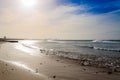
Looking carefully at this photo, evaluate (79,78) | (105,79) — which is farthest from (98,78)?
(79,78)

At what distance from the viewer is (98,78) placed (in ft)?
29.6

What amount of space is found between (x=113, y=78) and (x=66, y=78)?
274cm

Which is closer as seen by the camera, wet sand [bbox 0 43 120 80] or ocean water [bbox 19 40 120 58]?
wet sand [bbox 0 43 120 80]

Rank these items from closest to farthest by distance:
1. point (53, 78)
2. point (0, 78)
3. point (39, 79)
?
point (0, 78) → point (39, 79) → point (53, 78)

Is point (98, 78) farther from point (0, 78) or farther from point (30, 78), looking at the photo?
point (0, 78)

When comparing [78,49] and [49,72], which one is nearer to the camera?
[49,72]

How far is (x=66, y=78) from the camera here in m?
8.67

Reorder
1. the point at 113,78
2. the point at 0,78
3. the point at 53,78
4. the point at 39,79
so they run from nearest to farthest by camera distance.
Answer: the point at 0,78 < the point at 39,79 < the point at 53,78 < the point at 113,78

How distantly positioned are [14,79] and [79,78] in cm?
346

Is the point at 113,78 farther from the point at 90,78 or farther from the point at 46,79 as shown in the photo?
the point at 46,79

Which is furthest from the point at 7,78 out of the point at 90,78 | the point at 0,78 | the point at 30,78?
the point at 90,78

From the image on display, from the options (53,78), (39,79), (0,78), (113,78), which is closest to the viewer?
(0,78)

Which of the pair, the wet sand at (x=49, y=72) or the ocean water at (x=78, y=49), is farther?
the ocean water at (x=78, y=49)

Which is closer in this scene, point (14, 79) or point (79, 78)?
point (14, 79)
